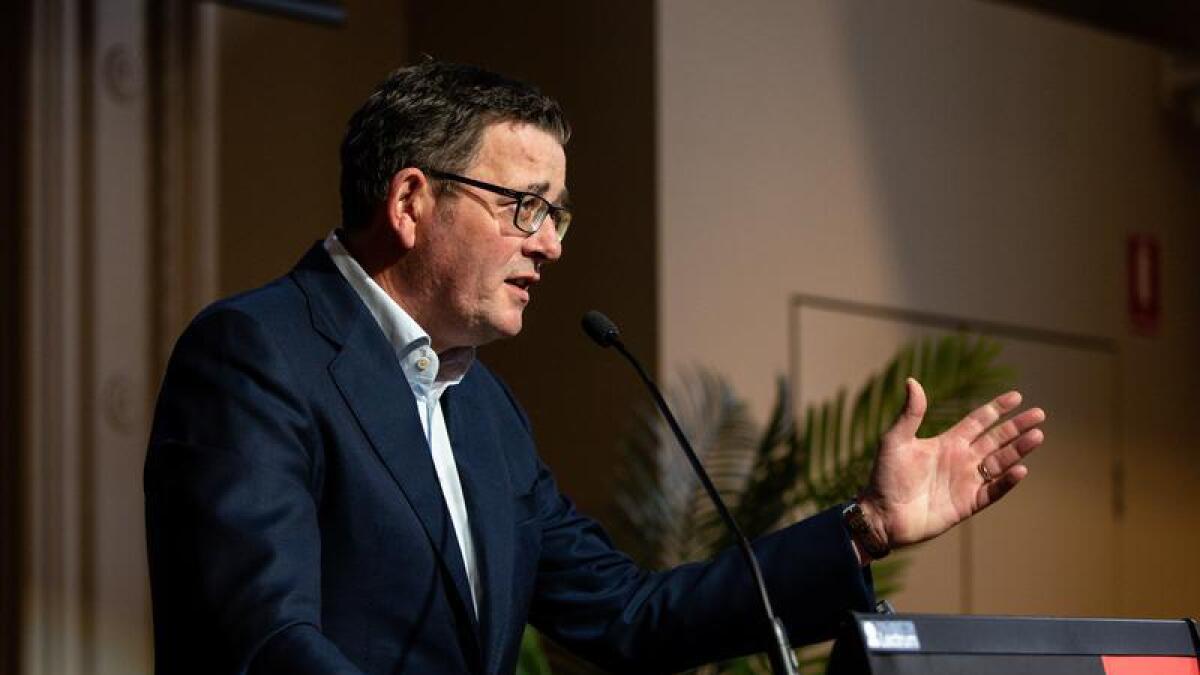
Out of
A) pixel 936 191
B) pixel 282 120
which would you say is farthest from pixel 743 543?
pixel 936 191

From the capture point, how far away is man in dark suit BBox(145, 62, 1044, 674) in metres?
2.49

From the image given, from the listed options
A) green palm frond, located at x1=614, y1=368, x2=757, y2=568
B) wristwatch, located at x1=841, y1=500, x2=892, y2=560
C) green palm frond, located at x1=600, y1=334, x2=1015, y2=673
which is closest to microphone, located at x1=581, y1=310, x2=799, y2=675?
wristwatch, located at x1=841, y1=500, x2=892, y2=560

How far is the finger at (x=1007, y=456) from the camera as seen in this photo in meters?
2.71

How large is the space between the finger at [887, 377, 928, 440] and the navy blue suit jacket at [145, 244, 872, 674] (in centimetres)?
19

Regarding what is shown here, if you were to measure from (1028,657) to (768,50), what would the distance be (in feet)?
14.9

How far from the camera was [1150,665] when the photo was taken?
7.22ft

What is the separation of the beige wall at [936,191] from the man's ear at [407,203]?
124 inches

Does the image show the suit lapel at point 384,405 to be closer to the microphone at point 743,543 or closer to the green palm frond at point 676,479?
the microphone at point 743,543

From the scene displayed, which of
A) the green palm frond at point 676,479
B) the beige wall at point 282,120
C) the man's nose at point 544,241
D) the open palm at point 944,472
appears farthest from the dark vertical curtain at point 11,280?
the open palm at point 944,472

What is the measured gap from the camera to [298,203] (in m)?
6.52

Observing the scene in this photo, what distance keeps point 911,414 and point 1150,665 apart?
56cm

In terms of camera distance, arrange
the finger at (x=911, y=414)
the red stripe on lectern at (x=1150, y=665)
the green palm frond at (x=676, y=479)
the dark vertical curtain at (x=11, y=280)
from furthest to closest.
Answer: the dark vertical curtain at (x=11, y=280), the green palm frond at (x=676, y=479), the finger at (x=911, y=414), the red stripe on lectern at (x=1150, y=665)

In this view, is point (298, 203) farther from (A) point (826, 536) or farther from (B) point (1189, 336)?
(A) point (826, 536)

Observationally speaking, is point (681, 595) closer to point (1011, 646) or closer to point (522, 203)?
point (522, 203)
